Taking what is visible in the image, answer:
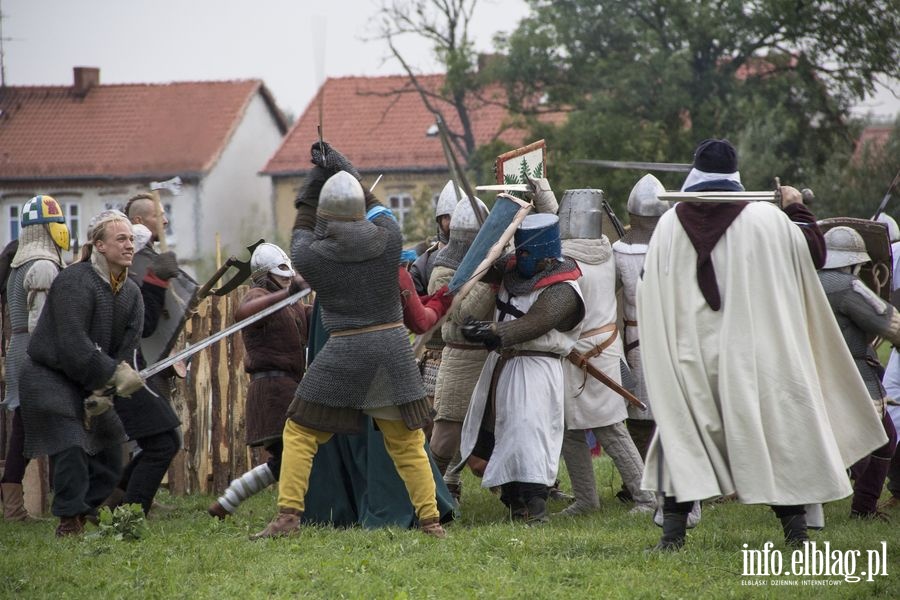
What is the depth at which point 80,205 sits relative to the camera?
123ft

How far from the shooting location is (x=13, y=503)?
7.55 meters

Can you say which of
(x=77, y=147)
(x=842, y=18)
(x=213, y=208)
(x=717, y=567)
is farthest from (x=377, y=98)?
(x=717, y=567)

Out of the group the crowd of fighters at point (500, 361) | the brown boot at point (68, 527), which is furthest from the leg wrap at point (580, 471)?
the brown boot at point (68, 527)

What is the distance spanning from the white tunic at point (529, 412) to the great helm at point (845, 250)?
130 centimetres

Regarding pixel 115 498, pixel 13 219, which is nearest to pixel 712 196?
pixel 115 498

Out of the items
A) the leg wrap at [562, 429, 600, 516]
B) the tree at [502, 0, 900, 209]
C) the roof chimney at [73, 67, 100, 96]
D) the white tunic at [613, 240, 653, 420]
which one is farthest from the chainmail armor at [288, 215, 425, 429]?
the roof chimney at [73, 67, 100, 96]

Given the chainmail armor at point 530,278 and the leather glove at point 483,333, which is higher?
the chainmail armor at point 530,278

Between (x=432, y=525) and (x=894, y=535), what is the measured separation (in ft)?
7.15

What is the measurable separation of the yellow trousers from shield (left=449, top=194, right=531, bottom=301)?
0.77 metres

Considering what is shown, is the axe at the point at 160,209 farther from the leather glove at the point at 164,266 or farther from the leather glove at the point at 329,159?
the leather glove at the point at 329,159

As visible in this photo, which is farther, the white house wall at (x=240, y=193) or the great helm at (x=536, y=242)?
the white house wall at (x=240, y=193)

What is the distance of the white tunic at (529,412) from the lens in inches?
254

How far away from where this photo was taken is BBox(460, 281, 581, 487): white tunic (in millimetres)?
6457

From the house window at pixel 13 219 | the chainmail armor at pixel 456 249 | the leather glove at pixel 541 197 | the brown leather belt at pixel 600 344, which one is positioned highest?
the leather glove at pixel 541 197
